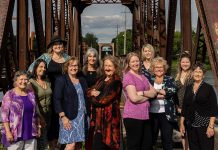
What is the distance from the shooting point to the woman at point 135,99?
5160mm

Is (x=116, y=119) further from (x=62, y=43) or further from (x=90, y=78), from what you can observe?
(x=62, y=43)

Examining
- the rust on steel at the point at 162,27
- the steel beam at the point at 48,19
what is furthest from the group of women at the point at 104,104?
the steel beam at the point at 48,19

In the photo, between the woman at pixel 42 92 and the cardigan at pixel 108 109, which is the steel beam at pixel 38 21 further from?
the cardigan at pixel 108 109

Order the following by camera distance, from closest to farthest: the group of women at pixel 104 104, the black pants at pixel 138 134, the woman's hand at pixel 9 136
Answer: the woman's hand at pixel 9 136 < the group of women at pixel 104 104 < the black pants at pixel 138 134

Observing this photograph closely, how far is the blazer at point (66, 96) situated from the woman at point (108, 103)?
20 cm

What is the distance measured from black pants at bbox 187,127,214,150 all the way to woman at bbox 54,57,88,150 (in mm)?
1240

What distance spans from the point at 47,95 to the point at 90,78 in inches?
21.7

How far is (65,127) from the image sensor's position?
5.34 m

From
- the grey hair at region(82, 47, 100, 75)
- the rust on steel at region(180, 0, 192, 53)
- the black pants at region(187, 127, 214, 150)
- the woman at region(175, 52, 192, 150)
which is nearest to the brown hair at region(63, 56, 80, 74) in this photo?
the grey hair at region(82, 47, 100, 75)

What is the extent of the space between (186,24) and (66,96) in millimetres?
2238

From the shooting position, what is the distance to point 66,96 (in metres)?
5.33

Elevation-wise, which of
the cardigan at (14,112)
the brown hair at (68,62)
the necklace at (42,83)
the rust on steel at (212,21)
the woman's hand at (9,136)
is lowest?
the woman's hand at (9,136)

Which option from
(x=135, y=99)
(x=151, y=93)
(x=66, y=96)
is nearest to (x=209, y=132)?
(x=151, y=93)

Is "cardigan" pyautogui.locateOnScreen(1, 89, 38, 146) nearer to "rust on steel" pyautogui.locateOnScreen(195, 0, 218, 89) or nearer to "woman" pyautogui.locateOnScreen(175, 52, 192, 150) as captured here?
"woman" pyautogui.locateOnScreen(175, 52, 192, 150)
